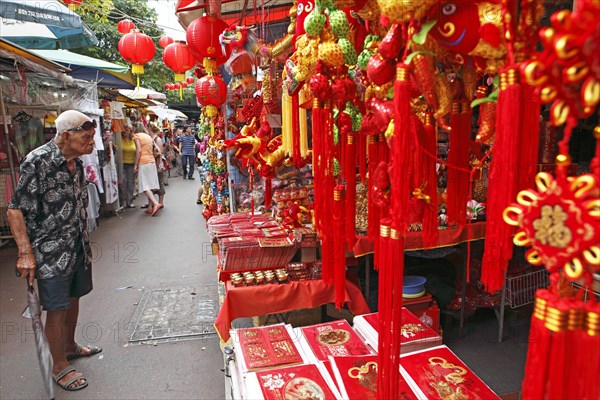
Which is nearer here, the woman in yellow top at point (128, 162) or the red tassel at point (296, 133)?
the red tassel at point (296, 133)

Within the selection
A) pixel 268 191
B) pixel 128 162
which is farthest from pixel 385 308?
pixel 128 162

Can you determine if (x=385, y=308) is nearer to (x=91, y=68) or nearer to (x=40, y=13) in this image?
(x=40, y=13)

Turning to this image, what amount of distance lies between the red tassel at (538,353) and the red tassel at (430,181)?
456 millimetres

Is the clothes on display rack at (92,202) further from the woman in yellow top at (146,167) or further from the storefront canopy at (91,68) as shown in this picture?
the storefront canopy at (91,68)

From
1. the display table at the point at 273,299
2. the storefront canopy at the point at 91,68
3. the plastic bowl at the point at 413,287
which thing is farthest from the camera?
the storefront canopy at the point at 91,68

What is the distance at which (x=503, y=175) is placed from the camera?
2.30 feet

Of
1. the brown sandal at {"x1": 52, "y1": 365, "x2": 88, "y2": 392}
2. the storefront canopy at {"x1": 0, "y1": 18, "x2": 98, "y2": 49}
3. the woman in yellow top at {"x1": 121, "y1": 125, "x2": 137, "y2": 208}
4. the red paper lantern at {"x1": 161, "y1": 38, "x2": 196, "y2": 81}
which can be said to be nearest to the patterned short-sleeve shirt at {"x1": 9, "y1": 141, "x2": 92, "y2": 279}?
the brown sandal at {"x1": 52, "y1": 365, "x2": 88, "y2": 392}

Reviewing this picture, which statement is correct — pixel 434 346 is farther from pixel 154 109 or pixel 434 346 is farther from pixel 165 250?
pixel 154 109

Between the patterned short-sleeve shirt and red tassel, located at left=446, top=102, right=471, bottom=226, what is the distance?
7.08ft

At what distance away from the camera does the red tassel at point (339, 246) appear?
4.38 feet

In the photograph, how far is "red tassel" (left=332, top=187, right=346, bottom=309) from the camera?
1335mm

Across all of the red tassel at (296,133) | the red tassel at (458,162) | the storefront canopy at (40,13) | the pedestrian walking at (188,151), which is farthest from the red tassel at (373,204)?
the pedestrian walking at (188,151)

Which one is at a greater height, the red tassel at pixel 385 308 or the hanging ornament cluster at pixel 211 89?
the hanging ornament cluster at pixel 211 89

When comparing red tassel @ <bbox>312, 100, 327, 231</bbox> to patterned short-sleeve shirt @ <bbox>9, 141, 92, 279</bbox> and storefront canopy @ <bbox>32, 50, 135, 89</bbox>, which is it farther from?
storefront canopy @ <bbox>32, 50, 135, 89</bbox>
